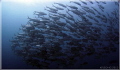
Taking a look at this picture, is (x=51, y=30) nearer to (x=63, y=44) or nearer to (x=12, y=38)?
(x=63, y=44)

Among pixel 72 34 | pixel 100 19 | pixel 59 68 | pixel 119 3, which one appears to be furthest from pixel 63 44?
pixel 119 3

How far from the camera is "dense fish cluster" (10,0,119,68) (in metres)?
2.75

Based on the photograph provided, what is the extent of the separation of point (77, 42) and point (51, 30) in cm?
76

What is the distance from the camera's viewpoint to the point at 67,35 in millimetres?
2850

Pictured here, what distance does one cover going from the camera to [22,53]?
285 centimetres

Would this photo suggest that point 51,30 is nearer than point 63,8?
Yes

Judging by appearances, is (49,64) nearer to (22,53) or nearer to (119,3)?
(22,53)

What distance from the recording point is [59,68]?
9.11ft

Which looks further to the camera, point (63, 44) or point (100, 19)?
point (100, 19)

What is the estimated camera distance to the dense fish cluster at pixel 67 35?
2.75 m

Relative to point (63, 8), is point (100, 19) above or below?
below

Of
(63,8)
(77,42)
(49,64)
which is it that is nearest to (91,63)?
(77,42)

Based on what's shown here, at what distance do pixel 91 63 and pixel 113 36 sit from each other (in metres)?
0.94

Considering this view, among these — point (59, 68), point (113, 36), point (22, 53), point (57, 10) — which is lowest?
point (59, 68)
